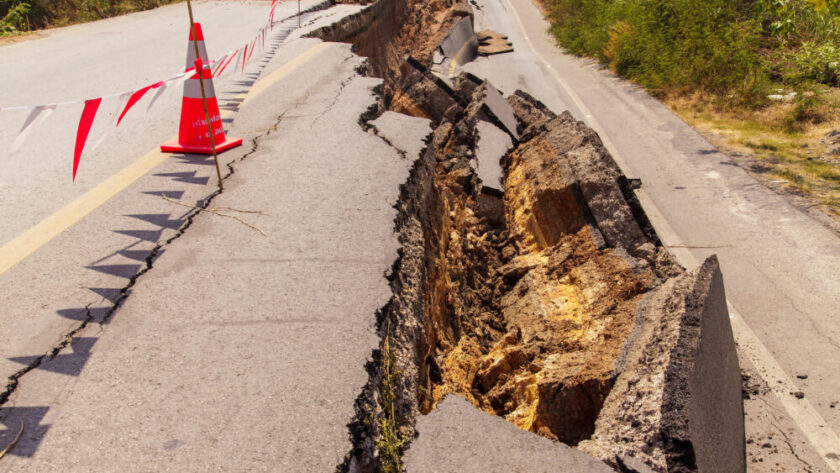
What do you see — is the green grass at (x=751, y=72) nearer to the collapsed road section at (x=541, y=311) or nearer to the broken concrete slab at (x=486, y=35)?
the collapsed road section at (x=541, y=311)

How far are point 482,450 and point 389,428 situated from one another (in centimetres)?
39

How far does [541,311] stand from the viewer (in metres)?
4.57

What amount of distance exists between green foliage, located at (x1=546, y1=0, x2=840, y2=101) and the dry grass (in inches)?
23.0

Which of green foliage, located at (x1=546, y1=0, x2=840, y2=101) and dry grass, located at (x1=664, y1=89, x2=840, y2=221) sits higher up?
green foliage, located at (x1=546, y1=0, x2=840, y2=101)

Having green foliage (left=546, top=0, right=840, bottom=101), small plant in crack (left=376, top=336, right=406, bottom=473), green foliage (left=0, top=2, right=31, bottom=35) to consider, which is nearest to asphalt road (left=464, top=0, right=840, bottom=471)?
green foliage (left=546, top=0, right=840, bottom=101)

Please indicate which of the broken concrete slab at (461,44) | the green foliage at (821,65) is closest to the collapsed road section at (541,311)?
the green foliage at (821,65)

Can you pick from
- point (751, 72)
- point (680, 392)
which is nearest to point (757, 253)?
point (680, 392)

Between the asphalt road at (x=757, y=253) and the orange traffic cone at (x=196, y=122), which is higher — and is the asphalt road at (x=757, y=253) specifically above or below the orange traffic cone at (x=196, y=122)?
below

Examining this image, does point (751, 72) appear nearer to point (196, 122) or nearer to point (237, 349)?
point (196, 122)

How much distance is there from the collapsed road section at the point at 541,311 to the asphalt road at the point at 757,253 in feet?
2.83

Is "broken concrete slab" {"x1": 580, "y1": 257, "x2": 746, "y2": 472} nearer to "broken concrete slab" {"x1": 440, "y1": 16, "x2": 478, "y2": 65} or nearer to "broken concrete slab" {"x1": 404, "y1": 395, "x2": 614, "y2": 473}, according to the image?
"broken concrete slab" {"x1": 404, "y1": 395, "x2": 614, "y2": 473}

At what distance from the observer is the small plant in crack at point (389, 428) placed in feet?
7.41

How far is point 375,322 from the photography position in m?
2.96

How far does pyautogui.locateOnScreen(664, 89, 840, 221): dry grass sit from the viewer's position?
7.81 m
